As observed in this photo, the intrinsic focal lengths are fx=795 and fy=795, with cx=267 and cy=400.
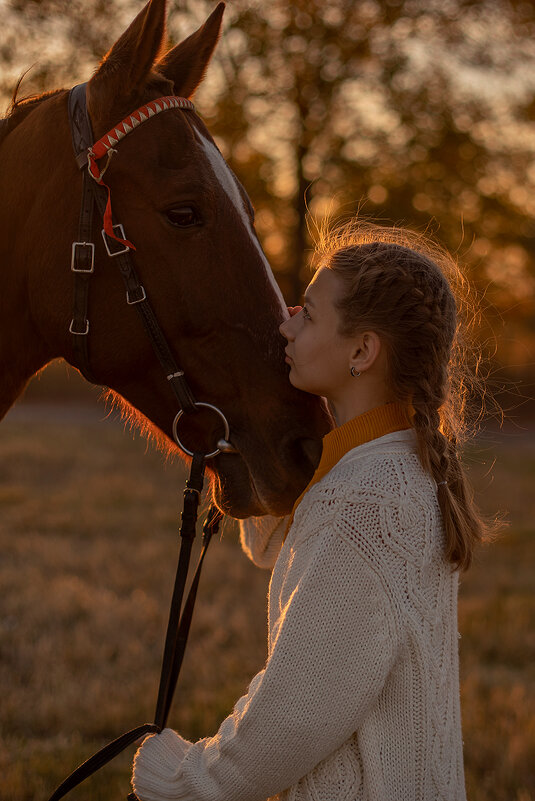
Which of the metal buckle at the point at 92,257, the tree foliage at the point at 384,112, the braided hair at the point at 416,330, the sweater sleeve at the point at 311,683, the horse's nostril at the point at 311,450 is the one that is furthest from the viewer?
the tree foliage at the point at 384,112

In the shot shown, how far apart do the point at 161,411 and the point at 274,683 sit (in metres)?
0.87

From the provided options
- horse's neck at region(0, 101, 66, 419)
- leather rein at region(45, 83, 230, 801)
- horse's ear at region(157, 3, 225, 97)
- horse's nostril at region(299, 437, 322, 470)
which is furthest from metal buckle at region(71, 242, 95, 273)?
horse's nostril at region(299, 437, 322, 470)

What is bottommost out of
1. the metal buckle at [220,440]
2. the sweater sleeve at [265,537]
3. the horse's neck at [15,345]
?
the sweater sleeve at [265,537]

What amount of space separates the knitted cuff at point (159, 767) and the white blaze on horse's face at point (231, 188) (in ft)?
3.65

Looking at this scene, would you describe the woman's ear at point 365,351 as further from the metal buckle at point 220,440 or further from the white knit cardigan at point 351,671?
the metal buckle at point 220,440

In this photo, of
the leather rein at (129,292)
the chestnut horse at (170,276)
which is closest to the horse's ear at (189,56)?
the chestnut horse at (170,276)

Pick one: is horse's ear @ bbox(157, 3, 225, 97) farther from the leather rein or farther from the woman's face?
the woman's face

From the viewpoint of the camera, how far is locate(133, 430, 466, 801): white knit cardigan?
167 cm

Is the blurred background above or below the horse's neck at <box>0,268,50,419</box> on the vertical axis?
below

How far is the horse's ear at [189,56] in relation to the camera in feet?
8.04

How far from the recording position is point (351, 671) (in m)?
1.68

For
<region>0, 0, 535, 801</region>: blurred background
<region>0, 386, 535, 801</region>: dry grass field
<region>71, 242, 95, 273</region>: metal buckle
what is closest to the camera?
<region>71, 242, 95, 273</region>: metal buckle

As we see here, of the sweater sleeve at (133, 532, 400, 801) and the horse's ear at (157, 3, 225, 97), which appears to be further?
the horse's ear at (157, 3, 225, 97)

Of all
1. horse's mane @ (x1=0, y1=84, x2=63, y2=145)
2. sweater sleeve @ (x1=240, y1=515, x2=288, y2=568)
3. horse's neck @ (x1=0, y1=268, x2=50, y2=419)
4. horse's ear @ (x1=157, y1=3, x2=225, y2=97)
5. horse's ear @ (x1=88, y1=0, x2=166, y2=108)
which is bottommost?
sweater sleeve @ (x1=240, y1=515, x2=288, y2=568)
